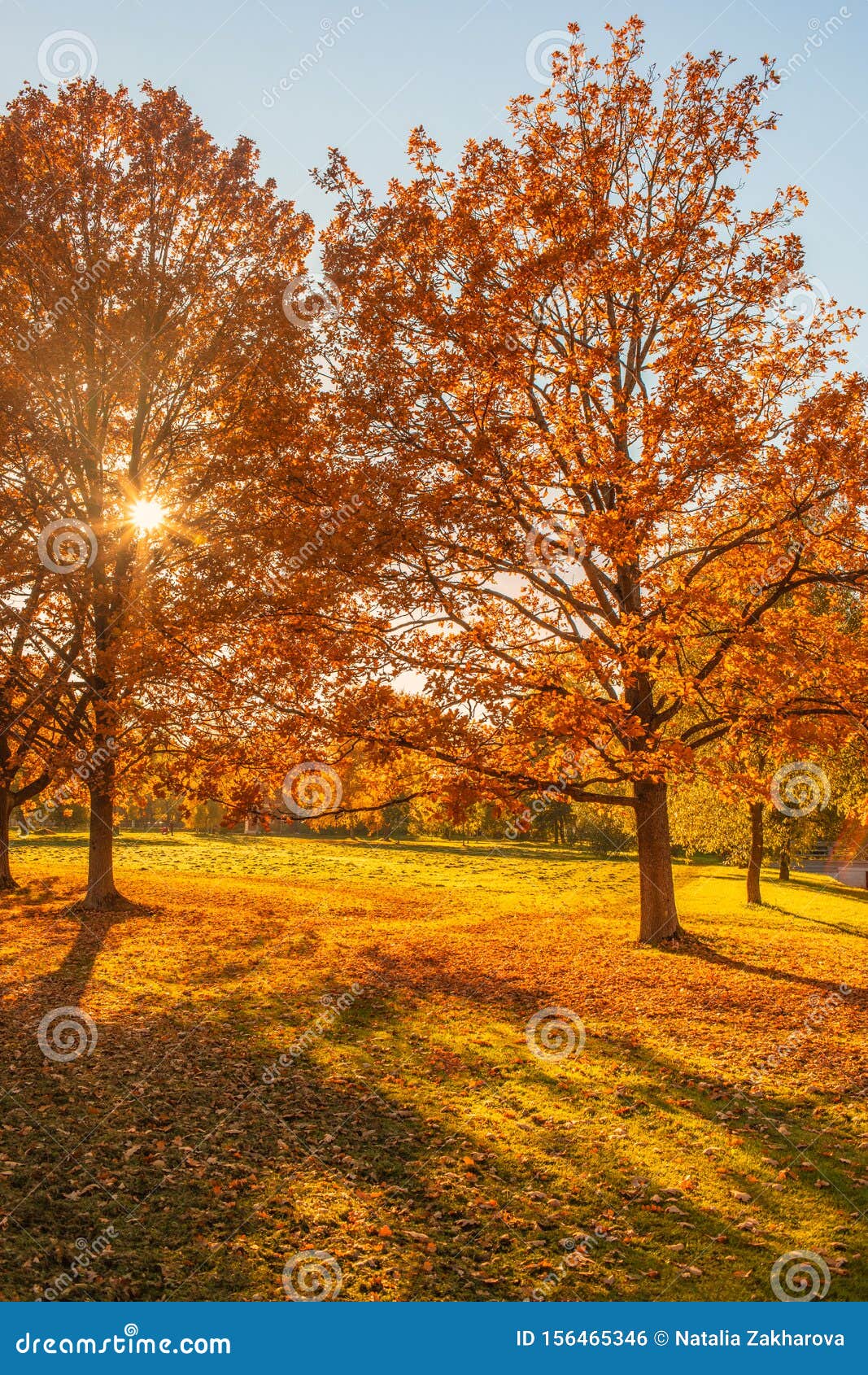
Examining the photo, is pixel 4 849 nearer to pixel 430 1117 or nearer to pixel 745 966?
pixel 745 966

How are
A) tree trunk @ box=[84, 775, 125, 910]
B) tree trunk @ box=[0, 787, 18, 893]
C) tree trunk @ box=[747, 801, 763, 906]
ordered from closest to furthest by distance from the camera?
tree trunk @ box=[84, 775, 125, 910] → tree trunk @ box=[0, 787, 18, 893] → tree trunk @ box=[747, 801, 763, 906]

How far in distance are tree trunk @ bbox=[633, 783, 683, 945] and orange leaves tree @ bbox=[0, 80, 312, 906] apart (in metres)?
9.14

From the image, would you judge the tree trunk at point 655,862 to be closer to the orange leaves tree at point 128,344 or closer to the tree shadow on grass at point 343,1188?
the tree shadow on grass at point 343,1188

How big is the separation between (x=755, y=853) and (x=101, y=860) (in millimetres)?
21408

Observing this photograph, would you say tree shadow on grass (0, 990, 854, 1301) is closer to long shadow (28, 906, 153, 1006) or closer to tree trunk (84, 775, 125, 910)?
long shadow (28, 906, 153, 1006)

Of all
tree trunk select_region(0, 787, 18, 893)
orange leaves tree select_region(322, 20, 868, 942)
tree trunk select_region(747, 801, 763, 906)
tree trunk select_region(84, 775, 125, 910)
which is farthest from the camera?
tree trunk select_region(747, 801, 763, 906)

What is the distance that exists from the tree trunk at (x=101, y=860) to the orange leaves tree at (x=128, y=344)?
515 mm

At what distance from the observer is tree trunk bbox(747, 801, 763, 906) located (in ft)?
94.7

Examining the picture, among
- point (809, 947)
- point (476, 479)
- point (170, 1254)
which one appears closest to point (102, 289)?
point (476, 479)

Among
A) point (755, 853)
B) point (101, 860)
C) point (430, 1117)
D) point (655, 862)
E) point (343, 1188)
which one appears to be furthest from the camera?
point (755, 853)

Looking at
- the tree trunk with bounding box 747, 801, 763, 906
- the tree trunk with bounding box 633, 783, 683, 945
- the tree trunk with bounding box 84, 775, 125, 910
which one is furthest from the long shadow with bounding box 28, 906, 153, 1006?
the tree trunk with bounding box 747, 801, 763, 906

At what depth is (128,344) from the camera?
1669cm

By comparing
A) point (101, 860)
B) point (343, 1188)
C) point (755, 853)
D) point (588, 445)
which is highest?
point (588, 445)

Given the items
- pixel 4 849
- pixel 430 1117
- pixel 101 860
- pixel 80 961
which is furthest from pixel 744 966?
pixel 4 849
